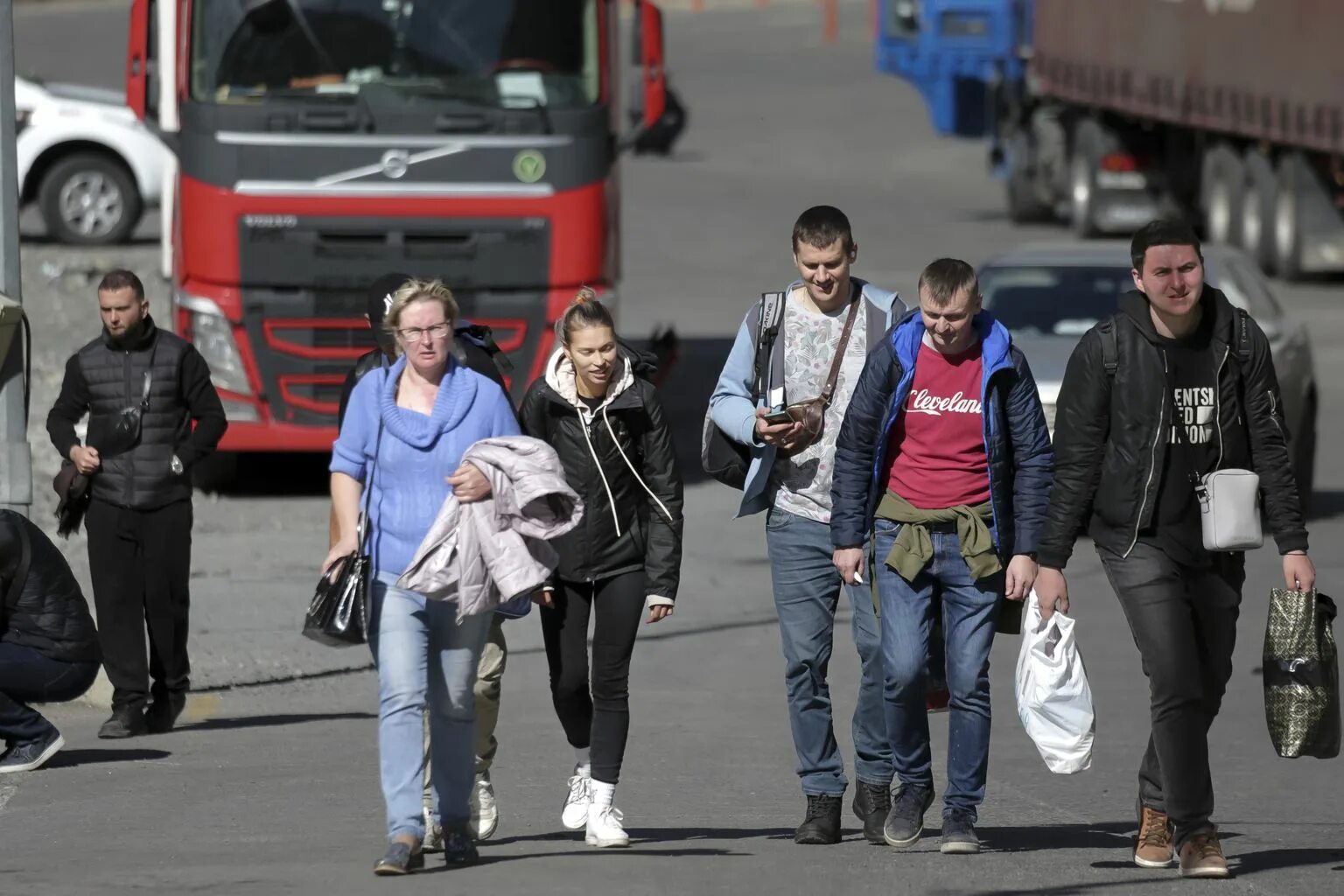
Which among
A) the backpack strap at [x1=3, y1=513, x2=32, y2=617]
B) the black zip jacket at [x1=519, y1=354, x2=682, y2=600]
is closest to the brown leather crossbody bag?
the black zip jacket at [x1=519, y1=354, x2=682, y2=600]

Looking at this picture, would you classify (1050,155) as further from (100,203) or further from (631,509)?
(631,509)

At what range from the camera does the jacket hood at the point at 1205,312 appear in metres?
6.48

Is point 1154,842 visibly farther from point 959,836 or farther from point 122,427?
point 122,427

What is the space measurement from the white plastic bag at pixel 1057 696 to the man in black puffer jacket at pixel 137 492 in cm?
367

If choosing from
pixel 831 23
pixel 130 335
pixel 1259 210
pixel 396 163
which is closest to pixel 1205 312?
pixel 130 335

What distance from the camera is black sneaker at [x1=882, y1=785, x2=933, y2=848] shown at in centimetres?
695

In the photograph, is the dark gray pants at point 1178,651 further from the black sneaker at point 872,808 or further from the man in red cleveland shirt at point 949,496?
the black sneaker at point 872,808

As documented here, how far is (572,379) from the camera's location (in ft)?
22.9

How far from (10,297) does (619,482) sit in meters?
4.17

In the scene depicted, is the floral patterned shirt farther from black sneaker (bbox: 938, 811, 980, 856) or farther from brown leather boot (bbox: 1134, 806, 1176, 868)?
brown leather boot (bbox: 1134, 806, 1176, 868)

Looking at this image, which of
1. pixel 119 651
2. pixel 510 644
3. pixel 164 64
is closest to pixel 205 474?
pixel 164 64

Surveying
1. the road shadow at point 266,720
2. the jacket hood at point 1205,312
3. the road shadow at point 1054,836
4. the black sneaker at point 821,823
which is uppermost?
the jacket hood at point 1205,312

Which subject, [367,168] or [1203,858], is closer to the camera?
[1203,858]

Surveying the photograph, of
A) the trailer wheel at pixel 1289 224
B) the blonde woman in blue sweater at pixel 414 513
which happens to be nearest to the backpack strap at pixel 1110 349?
the blonde woman in blue sweater at pixel 414 513
